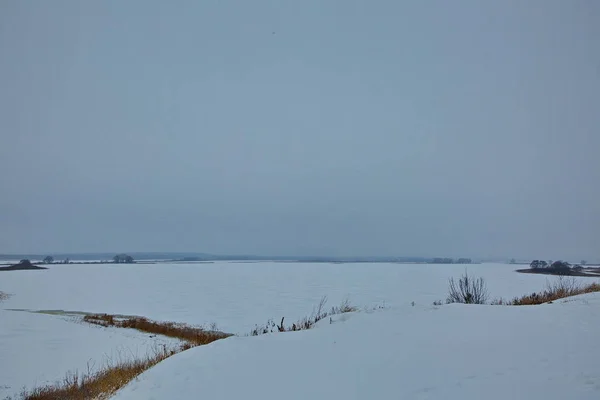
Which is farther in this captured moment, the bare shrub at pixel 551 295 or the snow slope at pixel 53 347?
the bare shrub at pixel 551 295

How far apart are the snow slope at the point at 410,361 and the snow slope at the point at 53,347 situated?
7.96 meters

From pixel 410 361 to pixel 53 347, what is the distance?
54.7 ft

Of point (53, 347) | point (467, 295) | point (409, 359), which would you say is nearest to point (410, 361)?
point (409, 359)

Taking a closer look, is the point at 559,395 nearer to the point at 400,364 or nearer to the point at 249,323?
the point at 400,364

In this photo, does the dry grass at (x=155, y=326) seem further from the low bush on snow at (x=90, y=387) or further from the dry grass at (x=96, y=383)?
the low bush on snow at (x=90, y=387)

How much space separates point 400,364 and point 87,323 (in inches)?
942

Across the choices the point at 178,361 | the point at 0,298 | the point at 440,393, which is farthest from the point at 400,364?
the point at 0,298

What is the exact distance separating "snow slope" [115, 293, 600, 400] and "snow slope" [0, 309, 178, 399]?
26.1 ft

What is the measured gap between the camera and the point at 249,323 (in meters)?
24.0

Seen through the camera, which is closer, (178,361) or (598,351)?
(598,351)

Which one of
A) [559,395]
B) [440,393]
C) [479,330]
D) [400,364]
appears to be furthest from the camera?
[479,330]

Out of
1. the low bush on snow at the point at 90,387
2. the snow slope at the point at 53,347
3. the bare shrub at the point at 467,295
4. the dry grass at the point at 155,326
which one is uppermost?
the bare shrub at the point at 467,295

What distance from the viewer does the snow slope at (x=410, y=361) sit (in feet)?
18.3

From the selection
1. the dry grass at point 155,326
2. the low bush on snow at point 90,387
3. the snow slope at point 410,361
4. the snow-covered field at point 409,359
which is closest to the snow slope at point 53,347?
the snow-covered field at point 409,359
